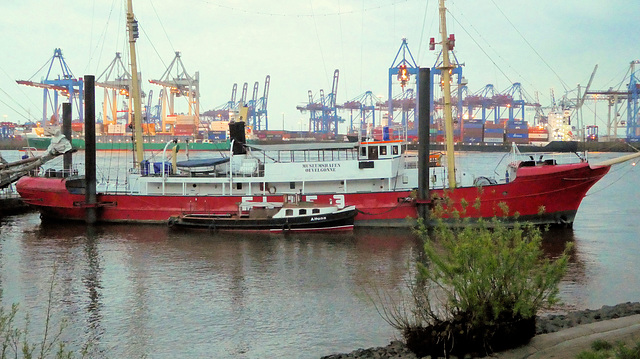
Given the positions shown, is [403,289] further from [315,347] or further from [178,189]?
[178,189]

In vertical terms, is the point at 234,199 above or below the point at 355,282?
above

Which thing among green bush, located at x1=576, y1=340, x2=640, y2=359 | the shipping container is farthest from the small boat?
the shipping container

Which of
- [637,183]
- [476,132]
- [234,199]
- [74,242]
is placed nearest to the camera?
[74,242]

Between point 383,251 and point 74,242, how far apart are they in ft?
46.1

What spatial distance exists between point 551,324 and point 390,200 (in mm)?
16991

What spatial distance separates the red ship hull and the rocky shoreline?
38.4 ft

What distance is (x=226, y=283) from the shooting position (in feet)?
69.3

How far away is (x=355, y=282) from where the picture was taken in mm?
21078

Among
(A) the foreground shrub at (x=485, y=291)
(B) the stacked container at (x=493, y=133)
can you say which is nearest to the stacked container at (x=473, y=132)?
(B) the stacked container at (x=493, y=133)

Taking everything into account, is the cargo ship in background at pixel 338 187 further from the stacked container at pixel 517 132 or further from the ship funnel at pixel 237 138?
the stacked container at pixel 517 132

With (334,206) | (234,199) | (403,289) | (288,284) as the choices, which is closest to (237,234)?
(234,199)

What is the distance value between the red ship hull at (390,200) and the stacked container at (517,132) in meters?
119

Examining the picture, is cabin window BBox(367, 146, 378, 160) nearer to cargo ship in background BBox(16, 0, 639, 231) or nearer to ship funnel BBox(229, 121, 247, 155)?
cargo ship in background BBox(16, 0, 639, 231)

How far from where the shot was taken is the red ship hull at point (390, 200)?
28.9 meters
